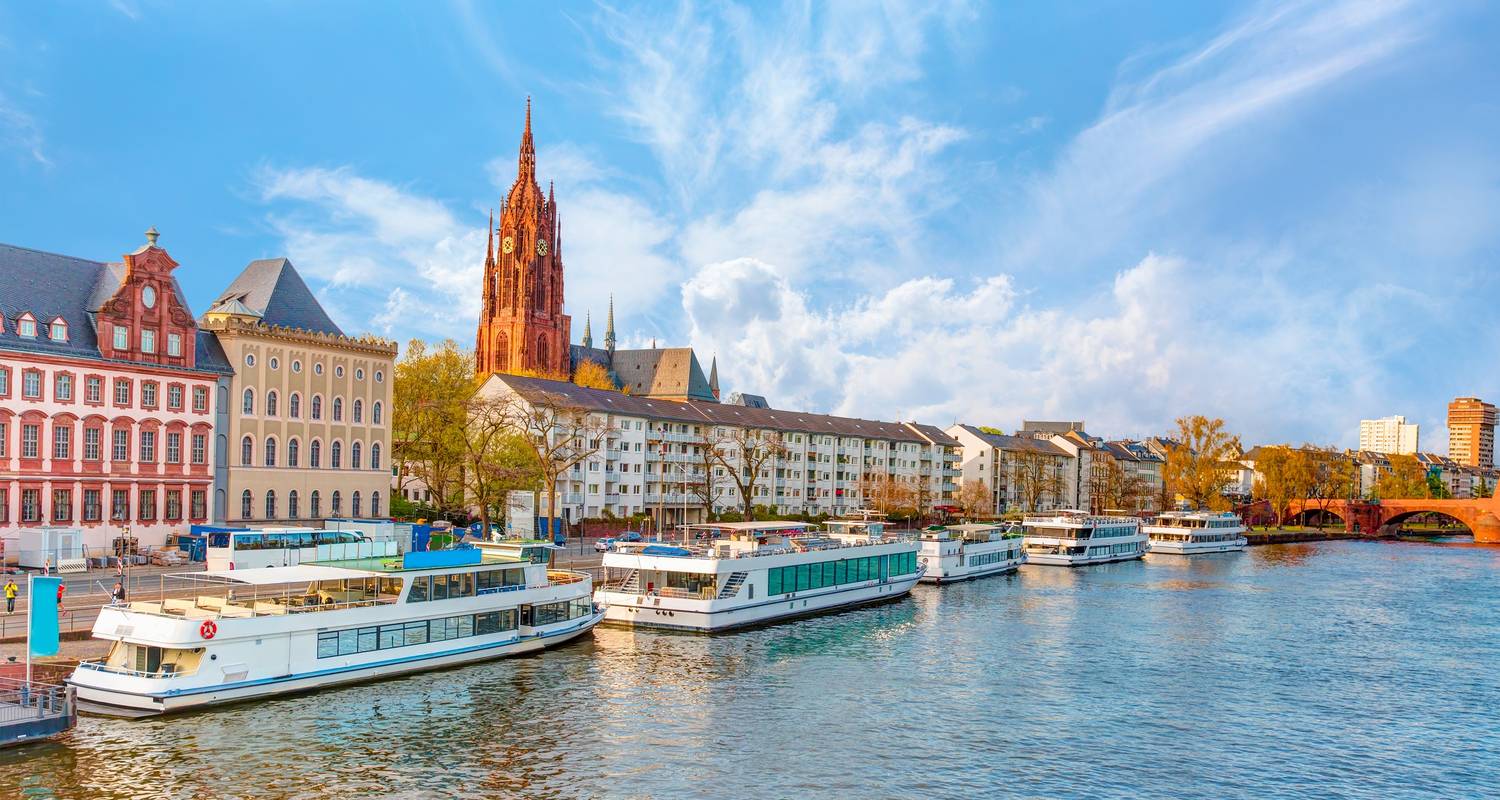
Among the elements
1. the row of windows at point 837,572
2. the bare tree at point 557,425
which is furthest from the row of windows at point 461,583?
the bare tree at point 557,425

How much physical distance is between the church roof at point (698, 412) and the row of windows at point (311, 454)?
67.7 feet

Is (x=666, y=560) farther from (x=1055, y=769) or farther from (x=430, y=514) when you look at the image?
(x=430, y=514)

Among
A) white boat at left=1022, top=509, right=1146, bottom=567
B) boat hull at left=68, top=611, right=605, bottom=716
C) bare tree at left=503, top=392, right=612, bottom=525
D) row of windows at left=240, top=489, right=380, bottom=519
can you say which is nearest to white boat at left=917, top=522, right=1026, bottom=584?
white boat at left=1022, top=509, right=1146, bottom=567

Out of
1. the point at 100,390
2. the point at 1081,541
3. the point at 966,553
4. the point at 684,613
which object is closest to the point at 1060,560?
the point at 1081,541

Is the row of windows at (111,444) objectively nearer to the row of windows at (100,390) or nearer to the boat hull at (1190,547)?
the row of windows at (100,390)

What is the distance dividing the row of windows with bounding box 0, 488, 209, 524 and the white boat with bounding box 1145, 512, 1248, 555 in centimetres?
11492

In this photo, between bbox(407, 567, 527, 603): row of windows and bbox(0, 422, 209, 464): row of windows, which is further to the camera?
bbox(0, 422, 209, 464): row of windows

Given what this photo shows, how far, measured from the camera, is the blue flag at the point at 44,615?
125ft

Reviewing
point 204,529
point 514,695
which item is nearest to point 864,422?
point 204,529

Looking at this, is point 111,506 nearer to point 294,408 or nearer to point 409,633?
point 294,408

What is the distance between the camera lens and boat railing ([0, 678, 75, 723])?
35.5 meters

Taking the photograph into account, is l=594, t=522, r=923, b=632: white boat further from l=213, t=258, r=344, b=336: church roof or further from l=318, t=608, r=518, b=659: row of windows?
l=213, t=258, r=344, b=336: church roof

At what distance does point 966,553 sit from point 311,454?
183 feet

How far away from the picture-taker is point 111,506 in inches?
2980
